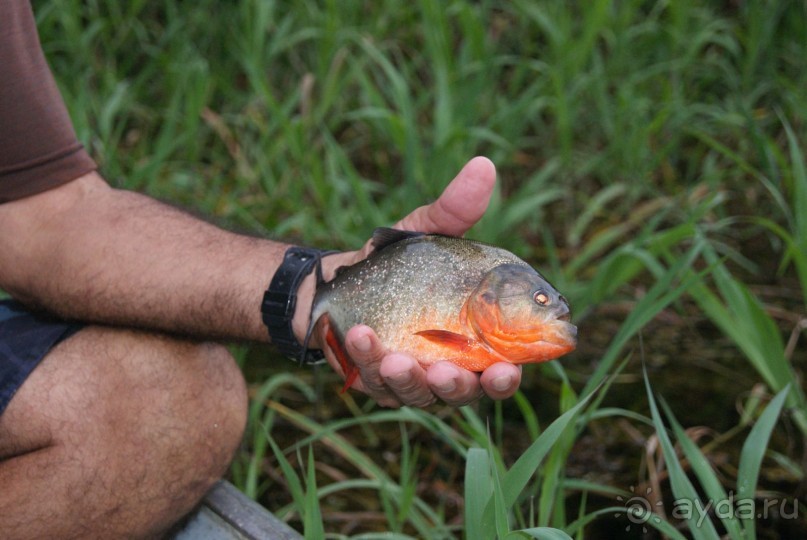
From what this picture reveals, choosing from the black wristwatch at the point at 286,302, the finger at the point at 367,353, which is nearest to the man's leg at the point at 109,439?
the black wristwatch at the point at 286,302

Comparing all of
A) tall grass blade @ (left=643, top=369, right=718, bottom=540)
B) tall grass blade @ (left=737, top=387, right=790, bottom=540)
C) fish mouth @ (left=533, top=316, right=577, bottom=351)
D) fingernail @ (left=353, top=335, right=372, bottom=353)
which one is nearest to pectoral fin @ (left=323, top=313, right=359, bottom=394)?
fingernail @ (left=353, top=335, right=372, bottom=353)

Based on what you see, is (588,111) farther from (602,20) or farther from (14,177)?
(14,177)

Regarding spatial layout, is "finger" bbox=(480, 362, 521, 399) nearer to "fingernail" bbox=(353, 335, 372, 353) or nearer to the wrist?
"fingernail" bbox=(353, 335, 372, 353)

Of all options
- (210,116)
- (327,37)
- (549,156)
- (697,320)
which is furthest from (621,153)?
(210,116)

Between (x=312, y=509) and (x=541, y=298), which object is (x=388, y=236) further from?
(x=312, y=509)

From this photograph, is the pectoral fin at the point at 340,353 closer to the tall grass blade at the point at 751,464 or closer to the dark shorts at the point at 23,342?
the dark shorts at the point at 23,342
